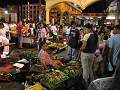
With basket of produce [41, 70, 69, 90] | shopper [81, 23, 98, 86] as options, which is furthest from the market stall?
shopper [81, 23, 98, 86]

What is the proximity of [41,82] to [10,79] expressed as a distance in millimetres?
1111

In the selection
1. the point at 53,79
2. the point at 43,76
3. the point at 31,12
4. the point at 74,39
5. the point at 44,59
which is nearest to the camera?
the point at 53,79

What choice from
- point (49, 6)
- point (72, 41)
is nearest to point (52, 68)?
point (72, 41)

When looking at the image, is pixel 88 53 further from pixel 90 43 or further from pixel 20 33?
pixel 20 33


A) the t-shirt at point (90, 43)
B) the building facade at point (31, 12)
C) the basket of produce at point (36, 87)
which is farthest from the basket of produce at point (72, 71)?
the building facade at point (31, 12)

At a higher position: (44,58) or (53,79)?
(44,58)

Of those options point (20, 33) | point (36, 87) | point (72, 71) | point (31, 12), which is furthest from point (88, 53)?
point (31, 12)

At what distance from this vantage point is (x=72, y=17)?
3566cm

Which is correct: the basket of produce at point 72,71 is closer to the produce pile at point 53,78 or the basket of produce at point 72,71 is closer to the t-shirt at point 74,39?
the produce pile at point 53,78

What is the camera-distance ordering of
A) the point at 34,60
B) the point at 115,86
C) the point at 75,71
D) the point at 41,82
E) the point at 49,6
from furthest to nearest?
1. the point at 49,6
2. the point at 34,60
3. the point at 75,71
4. the point at 41,82
5. the point at 115,86

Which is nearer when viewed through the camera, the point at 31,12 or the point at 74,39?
the point at 74,39

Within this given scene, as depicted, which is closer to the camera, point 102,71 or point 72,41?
point 102,71

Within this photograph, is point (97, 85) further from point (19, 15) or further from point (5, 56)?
point (19, 15)

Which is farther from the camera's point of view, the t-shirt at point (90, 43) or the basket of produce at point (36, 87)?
the t-shirt at point (90, 43)
